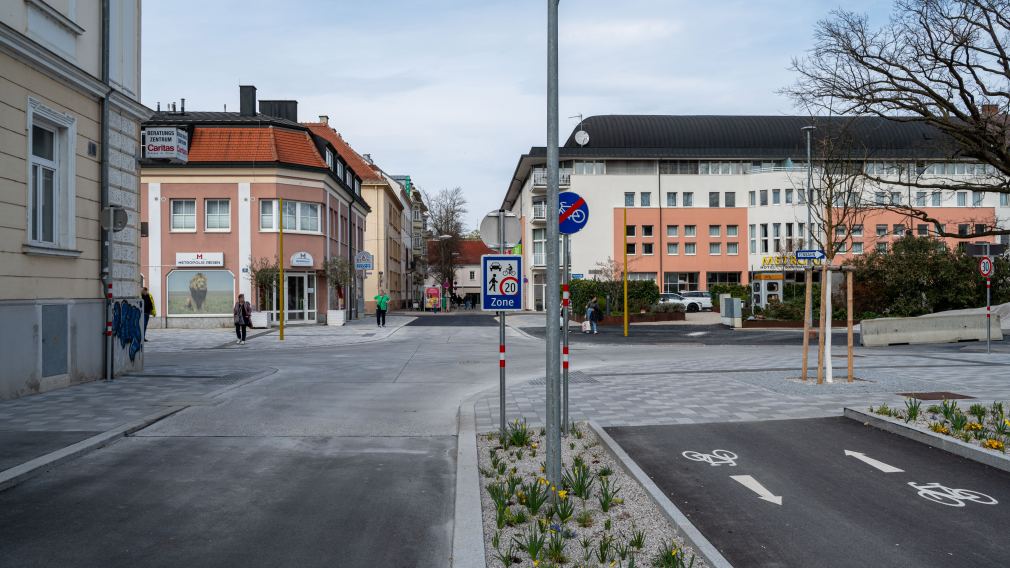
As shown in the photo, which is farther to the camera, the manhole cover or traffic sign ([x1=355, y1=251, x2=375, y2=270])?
traffic sign ([x1=355, y1=251, x2=375, y2=270])

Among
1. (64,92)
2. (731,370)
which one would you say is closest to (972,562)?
(731,370)

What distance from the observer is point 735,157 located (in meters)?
64.4

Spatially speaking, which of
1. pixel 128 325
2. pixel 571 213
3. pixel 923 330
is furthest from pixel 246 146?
pixel 571 213

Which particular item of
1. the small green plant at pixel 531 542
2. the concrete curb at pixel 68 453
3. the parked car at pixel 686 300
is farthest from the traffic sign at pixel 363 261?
the small green plant at pixel 531 542

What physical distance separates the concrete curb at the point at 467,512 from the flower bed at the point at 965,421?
474 centimetres

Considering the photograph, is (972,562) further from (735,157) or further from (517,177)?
(517,177)

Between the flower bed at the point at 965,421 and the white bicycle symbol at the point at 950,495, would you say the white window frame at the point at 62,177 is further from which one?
A: the flower bed at the point at 965,421

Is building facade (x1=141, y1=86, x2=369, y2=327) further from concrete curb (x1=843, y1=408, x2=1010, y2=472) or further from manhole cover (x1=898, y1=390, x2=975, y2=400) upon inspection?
concrete curb (x1=843, y1=408, x2=1010, y2=472)

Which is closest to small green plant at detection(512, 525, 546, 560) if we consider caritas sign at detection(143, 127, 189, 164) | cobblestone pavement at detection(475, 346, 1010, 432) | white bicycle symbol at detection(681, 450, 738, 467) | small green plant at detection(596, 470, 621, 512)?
small green plant at detection(596, 470, 621, 512)

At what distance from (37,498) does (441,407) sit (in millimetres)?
5762

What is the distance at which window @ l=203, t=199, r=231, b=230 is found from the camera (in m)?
35.4

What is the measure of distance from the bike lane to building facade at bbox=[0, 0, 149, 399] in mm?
8779

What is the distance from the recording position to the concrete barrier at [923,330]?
77.5 feet

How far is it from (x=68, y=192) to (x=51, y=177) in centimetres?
34
